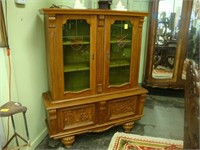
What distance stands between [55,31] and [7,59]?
18.1 inches

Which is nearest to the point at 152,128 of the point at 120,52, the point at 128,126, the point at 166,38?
the point at 128,126

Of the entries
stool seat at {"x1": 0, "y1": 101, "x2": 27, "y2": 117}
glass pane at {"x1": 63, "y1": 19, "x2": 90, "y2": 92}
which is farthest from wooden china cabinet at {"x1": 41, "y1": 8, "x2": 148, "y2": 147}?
stool seat at {"x1": 0, "y1": 101, "x2": 27, "y2": 117}

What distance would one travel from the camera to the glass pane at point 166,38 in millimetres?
2697

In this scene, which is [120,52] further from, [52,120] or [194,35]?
[194,35]

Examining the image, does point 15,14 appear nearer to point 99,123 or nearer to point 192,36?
point 99,123

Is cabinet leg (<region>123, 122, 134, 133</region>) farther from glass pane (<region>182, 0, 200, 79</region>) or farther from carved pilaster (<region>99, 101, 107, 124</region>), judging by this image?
glass pane (<region>182, 0, 200, 79</region>)

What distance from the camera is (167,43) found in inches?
113

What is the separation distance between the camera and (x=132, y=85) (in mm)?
2125

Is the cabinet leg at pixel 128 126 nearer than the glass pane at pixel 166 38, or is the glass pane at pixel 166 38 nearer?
the cabinet leg at pixel 128 126

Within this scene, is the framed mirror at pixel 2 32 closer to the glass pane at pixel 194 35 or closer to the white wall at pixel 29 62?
the white wall at pixel 29 62

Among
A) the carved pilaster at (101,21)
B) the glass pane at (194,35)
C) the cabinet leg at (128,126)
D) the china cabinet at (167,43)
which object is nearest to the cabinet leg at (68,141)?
the cabinet leg at (128,126)

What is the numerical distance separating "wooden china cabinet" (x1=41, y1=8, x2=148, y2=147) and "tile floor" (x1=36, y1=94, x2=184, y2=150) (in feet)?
0.51

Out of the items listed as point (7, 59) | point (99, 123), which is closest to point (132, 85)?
point (99, 123)

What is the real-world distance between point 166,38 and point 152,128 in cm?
140
